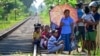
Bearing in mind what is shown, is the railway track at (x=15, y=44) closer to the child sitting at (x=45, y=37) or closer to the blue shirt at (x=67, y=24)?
the child sitting at (x=45, y=37)

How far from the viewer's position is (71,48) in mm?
15352

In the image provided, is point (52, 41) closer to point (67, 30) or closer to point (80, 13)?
point (67, 30)

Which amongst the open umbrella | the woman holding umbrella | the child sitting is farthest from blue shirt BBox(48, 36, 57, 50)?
the child sitting

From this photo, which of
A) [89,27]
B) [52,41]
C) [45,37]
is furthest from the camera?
[45,37]

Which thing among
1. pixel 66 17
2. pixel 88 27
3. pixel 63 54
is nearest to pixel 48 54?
pixel 63 54

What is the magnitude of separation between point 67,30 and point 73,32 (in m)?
0.34

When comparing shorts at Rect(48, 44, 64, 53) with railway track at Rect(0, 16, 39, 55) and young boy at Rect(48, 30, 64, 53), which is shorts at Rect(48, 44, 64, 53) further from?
railway track at Rect(0, 16, 39, 55)

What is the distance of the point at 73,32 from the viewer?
15.1 metres

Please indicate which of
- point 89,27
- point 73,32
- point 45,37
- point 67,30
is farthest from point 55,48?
point 89,27

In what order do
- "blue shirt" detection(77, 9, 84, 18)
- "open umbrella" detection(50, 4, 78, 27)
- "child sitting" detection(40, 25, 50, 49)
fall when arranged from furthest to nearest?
"child sitting" detection(40, 25, 50, 49), "open umbrella" detection(50, 4, 78, 27), "blue shirt" detection(77, 9, 84, 18)

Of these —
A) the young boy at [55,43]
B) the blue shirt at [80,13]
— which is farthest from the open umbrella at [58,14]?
the young boy at [55,43]

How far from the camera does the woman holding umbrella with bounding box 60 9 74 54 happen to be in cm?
1469

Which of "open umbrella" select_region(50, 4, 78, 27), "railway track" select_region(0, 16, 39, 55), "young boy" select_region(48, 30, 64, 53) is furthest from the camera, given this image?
"railway track" select_region(0, 16, 39, 55)

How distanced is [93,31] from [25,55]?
316cm
